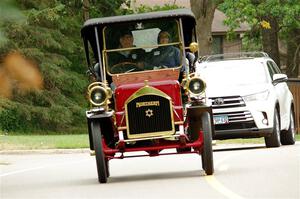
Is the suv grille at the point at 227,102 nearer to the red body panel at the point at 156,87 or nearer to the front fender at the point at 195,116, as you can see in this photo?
the front fender at the point at 195,116

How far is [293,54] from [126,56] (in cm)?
4336

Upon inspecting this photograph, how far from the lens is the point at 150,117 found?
45.3 ft

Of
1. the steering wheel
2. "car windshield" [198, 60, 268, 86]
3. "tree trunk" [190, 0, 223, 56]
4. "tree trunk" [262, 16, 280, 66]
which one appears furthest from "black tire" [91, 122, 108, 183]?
"tree trunk" [262, 16, 280, 66]

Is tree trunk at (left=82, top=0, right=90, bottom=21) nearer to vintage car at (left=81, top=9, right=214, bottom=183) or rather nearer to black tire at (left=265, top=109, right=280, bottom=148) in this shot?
black tire at (left=265, top=109, right=280, bottom=148)

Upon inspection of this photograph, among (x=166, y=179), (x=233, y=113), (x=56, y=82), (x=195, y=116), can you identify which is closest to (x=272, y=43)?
(x=56, y=82)

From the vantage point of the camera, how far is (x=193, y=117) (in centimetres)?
1418

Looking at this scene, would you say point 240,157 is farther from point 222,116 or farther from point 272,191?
point 272,191

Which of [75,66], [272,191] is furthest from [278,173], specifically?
[75,66]

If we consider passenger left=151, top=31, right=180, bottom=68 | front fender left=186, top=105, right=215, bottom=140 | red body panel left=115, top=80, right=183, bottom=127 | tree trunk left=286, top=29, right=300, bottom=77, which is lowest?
tree trunk left=286, top=29, right=300, bottom=77

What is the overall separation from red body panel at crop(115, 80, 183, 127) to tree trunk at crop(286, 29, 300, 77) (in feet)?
134

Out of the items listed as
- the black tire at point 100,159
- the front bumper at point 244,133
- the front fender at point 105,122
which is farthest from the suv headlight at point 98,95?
the front bumper at point 244,133

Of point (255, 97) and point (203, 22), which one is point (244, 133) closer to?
point (255, 97)

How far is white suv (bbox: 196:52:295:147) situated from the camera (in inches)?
846

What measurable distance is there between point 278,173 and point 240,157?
5.04m
